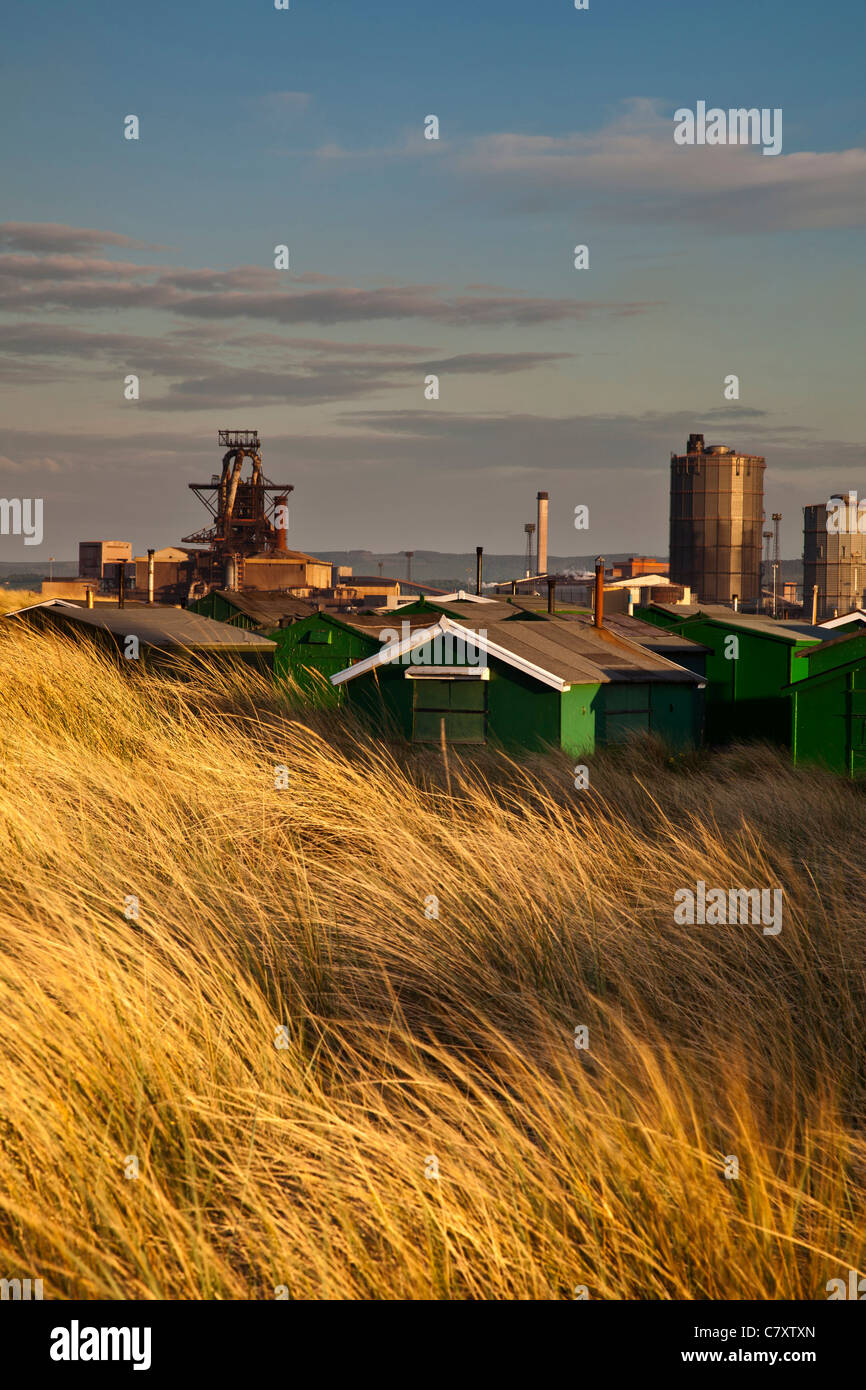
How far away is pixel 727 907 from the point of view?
6.83 meters

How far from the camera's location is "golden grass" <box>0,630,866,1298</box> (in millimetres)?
3521

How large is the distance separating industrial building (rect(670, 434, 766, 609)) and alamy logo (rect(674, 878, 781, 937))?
327 feet

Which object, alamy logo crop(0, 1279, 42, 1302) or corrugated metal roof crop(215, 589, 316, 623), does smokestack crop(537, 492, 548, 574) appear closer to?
corrugated metal roof crop(215, 589, 316, 623)

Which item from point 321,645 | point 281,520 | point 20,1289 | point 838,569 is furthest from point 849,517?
point 20,1289

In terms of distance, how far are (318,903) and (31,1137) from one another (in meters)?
2.93

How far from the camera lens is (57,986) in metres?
4.74

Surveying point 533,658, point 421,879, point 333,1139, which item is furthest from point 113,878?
point 533,658

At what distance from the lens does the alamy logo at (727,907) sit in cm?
672

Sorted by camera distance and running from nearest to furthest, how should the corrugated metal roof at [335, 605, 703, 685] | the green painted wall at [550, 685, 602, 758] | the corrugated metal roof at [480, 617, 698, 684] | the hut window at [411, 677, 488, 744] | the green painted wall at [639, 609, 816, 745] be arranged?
1. the green painted wall at [550, 685, 602, 758]
2. the hut window at [411, 677, 488, 744]
3. the corrugated metal roof at [335, 605, 703, 685]
4. the corrugated metal roof at [480, 617, 698, 684]
5. the green painted wall at [639, 609, 816, 745]

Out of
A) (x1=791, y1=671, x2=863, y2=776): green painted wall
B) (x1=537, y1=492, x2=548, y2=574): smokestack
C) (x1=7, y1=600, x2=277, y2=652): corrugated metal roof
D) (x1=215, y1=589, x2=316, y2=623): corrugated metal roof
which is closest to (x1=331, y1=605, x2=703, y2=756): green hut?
(x1=791, y1=671, x2=863, y2=776): green painted wall

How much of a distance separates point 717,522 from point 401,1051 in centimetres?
10480

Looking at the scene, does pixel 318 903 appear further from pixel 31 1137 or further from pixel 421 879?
pixel 31 1137

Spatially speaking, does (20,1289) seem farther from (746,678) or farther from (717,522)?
(717,522)
